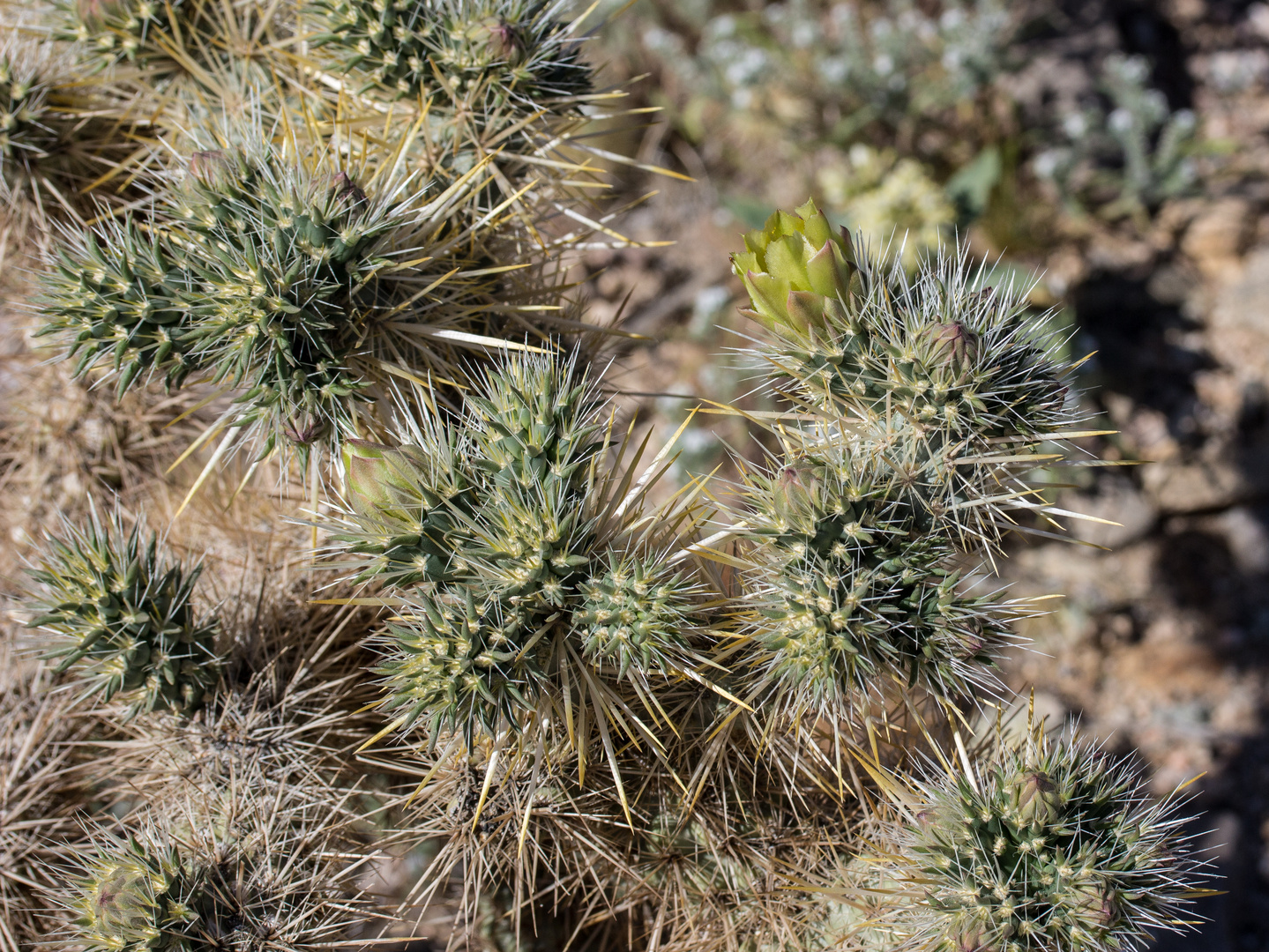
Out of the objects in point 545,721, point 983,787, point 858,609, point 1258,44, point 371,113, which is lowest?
point 545,721

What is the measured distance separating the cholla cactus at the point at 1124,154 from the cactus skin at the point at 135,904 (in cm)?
473

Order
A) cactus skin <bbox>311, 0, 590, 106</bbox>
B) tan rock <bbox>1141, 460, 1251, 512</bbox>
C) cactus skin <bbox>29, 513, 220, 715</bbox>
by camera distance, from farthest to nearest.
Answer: tan rock <bbox>1141, 460, 1251, 512</bbox>, cactus skin <bbox>311, 0, 590, 106</bbox>, cactus skin <bbox>29, 513, 220, 715</bbox>

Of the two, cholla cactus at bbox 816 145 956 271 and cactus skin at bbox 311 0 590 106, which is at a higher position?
cholla cactus at bbox 816 145 956 271

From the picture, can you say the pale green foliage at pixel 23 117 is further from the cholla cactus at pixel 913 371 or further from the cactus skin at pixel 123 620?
the cholla cactus at pixel 913 371

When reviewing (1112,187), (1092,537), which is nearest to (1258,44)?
(1112,187)

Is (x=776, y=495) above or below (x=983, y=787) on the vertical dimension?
above

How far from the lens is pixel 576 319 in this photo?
2.61 meters

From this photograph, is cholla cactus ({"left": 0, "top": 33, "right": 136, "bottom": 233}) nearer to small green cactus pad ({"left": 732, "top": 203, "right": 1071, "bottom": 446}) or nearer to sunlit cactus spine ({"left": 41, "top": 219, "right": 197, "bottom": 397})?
sunlit cactus spine ({"left": 41, "top": 219, "right": 197, "bottom": 397})

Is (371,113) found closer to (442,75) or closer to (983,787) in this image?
(442,75)

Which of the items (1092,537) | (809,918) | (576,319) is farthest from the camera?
(1092,537)

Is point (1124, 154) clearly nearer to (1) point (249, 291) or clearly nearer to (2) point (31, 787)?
(1) point (249, 291)

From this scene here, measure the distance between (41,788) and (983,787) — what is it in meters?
2.28

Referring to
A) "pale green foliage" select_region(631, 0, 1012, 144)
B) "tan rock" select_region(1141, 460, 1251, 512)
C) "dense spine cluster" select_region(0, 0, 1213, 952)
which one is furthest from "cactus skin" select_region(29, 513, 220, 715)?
"tan rock" select_region(1141, 460, 1251, 512)

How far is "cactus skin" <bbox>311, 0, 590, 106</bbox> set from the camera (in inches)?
84.1
